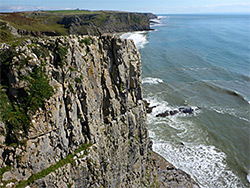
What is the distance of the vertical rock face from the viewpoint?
13656 millimetres

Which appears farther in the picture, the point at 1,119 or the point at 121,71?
the point at 121,71

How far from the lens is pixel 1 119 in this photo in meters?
13.1

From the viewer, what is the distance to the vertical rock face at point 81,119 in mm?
13656

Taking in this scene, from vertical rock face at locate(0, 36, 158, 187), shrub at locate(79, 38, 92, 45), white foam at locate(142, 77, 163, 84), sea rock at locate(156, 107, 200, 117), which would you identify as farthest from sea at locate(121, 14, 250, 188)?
shrub at locate(79, 38, 92, 45)

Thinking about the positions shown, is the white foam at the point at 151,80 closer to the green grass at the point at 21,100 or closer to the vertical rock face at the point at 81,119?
the vertical rock face at the point at 81,119

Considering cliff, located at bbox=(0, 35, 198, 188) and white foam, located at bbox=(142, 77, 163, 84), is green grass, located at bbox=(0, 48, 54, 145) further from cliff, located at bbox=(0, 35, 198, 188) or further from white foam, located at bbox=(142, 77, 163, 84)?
white foam, located at bbox=(142, 77, 163, 84)

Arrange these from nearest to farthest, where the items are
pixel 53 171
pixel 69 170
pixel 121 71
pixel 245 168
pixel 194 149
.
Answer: pixel 53 171 → pixel 69 170 → pixel 121 71 → pixel 245 168 → pixel 194 149

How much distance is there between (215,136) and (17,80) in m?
39.4

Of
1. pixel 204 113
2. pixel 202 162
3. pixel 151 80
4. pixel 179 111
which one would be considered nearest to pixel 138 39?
pixel 151 80

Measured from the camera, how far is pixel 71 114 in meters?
16.1

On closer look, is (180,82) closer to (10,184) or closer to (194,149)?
(194,149)

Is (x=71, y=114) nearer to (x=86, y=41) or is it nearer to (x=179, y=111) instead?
(x=86, y=41)

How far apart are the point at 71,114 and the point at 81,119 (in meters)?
1.31

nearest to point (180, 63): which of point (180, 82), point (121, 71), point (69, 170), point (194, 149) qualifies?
point (180, 82)
